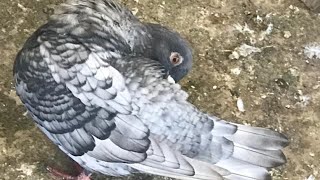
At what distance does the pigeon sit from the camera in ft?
8.72

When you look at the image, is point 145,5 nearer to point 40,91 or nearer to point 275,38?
point 275,38

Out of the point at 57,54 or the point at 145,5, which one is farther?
the point at 145,5

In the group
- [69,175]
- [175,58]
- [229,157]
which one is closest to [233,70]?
[175,58]

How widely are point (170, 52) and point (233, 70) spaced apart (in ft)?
2.58

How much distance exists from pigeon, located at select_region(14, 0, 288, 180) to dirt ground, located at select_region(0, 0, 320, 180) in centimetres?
45

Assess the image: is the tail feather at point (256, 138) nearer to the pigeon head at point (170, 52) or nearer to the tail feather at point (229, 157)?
the tail feather at point (229, 157)

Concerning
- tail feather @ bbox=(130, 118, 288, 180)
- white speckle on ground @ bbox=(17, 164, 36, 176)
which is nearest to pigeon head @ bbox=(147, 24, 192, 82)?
tail feather @ bbox=(130, 118, 288, 180)

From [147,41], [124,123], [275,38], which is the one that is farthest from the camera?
[275,38]

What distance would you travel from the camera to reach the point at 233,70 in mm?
3621

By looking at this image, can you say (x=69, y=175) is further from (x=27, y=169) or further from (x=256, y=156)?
(x=256, y=156)

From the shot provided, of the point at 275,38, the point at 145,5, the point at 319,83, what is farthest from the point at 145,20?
the point at 319,83

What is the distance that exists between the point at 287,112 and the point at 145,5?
0.93 m

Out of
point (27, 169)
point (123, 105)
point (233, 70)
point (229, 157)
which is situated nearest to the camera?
point (123, 105)

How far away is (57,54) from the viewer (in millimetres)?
2701
